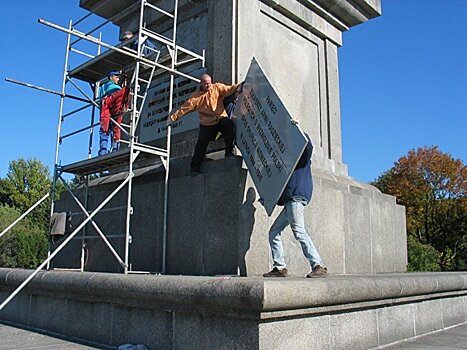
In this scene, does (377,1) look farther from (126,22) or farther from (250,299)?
(250,299)

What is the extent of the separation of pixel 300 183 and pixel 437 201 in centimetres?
4498

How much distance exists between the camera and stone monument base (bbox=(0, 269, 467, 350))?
4.23 metres

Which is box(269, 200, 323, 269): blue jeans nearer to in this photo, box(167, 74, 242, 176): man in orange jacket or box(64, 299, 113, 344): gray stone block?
A: box(167, 74, 242, 176): man in orange jacket

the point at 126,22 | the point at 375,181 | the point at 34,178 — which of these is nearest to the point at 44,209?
the point at 34,178

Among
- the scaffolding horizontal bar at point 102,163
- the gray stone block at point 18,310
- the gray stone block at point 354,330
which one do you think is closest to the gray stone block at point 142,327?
the gray stone block at point 354,330

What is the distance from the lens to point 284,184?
5.80 metres

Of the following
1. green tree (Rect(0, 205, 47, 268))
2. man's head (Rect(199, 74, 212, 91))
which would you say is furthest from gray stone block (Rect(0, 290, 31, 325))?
green tree (Rect(0, 205, 47, 268))

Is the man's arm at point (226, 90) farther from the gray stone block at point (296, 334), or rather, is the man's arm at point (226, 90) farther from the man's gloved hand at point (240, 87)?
the gray stone block at point (296, 334)

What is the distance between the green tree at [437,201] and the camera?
A: 46.2m

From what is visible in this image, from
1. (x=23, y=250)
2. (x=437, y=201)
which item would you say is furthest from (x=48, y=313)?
(x=437, y=201)

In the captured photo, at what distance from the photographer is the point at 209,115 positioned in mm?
7090

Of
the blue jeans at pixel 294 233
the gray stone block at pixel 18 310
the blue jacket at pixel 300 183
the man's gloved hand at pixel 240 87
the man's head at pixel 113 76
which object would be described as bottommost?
the gray stone block at pixel 18 310

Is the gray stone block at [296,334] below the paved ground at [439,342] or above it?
above

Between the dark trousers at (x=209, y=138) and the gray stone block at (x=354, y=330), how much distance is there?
112 inches
